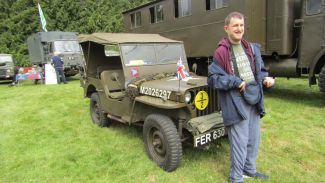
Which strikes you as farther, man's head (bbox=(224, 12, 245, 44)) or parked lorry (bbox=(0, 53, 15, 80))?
parked lorry (bbox=(0, 53, 15, 80))

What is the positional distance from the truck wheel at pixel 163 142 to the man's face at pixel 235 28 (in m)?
1.46

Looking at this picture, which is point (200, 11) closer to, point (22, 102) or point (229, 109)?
point (22, 102)

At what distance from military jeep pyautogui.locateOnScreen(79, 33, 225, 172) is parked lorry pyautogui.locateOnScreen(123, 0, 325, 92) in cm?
96

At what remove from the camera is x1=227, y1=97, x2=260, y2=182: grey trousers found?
141 inches

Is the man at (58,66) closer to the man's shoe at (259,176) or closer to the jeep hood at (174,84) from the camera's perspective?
the jeep hood at (174,84)

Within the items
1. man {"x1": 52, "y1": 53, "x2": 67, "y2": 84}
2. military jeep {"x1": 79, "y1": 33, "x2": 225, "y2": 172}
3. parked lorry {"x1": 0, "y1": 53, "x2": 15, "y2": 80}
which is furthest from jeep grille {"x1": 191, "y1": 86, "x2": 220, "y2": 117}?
parked lorry {"x1": 0, "y1": 53, "x2": 15, "y2": 80}

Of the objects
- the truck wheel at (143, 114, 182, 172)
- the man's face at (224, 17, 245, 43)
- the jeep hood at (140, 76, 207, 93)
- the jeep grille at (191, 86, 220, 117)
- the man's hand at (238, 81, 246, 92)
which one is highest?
the man's face at (224, 17, 245, 43)

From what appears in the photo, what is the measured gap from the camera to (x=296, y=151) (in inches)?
188

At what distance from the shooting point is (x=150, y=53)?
224 inches

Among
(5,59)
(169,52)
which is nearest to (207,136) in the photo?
(169,52)

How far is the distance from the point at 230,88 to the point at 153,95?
4.87 ft

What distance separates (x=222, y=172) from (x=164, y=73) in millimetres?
2015

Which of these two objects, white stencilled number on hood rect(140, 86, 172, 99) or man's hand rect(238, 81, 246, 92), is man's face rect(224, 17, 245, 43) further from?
white stencilled number on hood rect(140, 86, 172, 99)

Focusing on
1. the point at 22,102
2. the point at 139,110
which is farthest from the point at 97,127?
the point at 22,102
